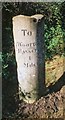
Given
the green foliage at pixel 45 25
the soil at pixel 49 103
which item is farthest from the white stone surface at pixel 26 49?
the soil at pixel 49 103

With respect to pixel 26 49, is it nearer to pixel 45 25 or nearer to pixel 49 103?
pixel 45 25

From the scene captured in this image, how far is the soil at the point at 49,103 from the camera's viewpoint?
479 cm

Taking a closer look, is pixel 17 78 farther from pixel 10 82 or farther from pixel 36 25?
pixel 36 25

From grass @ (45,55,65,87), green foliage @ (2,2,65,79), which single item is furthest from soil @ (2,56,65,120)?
green foliage @ (2,2,65,79)

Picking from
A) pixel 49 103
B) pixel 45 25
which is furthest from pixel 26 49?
pixel 49 103

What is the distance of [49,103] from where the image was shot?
4.79 m

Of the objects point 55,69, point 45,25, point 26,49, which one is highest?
point 45,25

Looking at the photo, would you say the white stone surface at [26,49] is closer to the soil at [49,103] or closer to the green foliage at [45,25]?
the green foliage at [45,25]

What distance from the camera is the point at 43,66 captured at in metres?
4.78

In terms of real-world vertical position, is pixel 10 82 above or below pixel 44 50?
below

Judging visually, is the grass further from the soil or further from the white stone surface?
the white stone surface

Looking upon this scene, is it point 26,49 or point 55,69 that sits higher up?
point 26,49

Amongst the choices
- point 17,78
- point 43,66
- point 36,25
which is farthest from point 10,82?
point 36,25

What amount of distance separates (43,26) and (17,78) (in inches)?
26.1
